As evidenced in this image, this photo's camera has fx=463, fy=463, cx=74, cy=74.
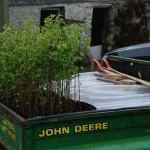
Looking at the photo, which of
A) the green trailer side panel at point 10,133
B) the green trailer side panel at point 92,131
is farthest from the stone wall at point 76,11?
the green trailer side panel at point 92,131

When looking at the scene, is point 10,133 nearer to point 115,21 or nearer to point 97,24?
point 115,21

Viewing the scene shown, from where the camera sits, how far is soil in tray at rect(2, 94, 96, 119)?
13.2 ft

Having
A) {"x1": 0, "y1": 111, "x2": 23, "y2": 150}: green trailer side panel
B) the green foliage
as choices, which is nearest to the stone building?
the green foliage

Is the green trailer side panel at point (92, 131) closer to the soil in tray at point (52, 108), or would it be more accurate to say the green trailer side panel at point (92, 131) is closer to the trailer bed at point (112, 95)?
the trailer bed at point (112, 95)

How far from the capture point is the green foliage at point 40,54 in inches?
152

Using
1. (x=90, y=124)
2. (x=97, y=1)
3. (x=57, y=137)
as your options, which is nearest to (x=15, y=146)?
(x=57, y=137)

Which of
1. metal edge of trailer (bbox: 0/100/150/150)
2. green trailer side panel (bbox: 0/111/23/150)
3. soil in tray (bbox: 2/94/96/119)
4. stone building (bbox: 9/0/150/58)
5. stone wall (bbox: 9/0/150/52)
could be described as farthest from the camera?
stone building (bbox: 9/0/150/58)

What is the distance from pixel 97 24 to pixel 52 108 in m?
11.0

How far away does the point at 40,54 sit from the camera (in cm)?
388

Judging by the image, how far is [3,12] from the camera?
6871 millimetres

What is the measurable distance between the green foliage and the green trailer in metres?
0.31

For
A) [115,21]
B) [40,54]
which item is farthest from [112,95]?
[115,21]

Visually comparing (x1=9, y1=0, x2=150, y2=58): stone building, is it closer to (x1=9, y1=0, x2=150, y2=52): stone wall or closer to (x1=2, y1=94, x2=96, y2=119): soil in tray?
(x1=9, y1=0, x2=150, y2=52): stone wall

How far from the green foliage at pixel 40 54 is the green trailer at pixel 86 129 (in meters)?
0.31
